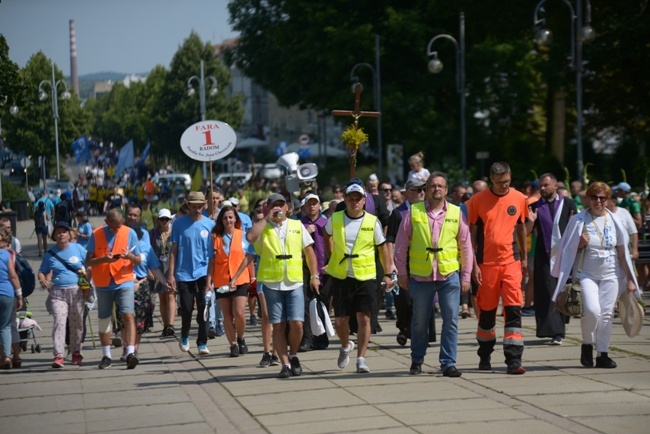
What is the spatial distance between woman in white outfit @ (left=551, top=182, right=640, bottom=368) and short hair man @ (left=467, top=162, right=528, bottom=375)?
0.47 m

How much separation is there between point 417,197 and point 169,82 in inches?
3414

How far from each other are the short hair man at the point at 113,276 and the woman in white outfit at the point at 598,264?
14.1 feet

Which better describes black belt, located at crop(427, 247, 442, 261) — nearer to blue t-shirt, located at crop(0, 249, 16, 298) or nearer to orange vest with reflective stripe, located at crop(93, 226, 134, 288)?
orange vest with reflective stripe, located at crop(93, 226, 134, 288)

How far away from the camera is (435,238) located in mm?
10812

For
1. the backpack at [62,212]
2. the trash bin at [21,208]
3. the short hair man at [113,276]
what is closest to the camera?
the short hair man at [113,276]

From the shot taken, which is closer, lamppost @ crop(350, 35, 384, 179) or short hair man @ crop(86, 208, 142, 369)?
short hair man @ crop(86, 208, 142, 369)

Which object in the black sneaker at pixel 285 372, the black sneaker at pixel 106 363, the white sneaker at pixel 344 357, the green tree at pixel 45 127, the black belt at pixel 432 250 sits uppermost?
the green tree at pixel 45 127

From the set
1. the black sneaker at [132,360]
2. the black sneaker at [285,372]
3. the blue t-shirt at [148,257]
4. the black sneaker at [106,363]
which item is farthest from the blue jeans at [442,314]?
the black sneaker at [106,363]

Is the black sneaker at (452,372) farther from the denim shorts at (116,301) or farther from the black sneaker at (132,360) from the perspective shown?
the denim shorts at (116,301)

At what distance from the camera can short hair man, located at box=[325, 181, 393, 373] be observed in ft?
36.4

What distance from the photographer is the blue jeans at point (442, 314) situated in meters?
10.6

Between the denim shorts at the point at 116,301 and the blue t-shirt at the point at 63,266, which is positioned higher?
Answer: the blue t-shirt at the point at 63,266

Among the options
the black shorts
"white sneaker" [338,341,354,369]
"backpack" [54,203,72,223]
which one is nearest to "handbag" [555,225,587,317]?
the black shorts

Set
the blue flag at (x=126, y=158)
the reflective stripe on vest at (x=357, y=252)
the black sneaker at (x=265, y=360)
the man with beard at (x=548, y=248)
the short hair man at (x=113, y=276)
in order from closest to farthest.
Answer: the reflective stripe on vest at (x=357, y=252) < the black sneaker at (x=265, y=360) < the short hair man at (x=113, y=276) < the man with beard at (x=548, y=248) < the blue flag at (x=126, y=158)
